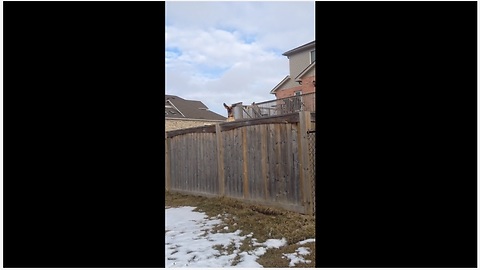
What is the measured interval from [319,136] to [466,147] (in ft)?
1.02

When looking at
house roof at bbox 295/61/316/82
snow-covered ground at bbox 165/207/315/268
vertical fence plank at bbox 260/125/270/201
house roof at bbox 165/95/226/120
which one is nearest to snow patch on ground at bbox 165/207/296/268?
snow-covered ground at bbox 165/207/315/268

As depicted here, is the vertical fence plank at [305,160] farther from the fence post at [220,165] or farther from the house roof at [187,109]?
the house roof at [187,109]

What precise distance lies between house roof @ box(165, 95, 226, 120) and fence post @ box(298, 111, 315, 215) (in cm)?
1274

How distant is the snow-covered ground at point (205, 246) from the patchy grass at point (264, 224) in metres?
0.05

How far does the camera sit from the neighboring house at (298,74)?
12477 millimetres

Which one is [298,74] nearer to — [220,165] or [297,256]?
[220,165]

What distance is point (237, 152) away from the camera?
4238 mm

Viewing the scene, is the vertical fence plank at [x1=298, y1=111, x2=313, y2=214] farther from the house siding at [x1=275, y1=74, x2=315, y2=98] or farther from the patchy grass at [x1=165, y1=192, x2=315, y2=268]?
the house siding at [x1=275, y1=74, x2=315, y2=98]

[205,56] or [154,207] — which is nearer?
[154,207]

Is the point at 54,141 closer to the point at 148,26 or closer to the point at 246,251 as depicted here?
the point at 148,26

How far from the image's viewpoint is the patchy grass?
2277mm

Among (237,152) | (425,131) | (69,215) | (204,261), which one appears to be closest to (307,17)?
(425,131)

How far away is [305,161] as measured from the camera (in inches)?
133

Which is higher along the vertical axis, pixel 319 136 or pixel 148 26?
pixel 148 26
